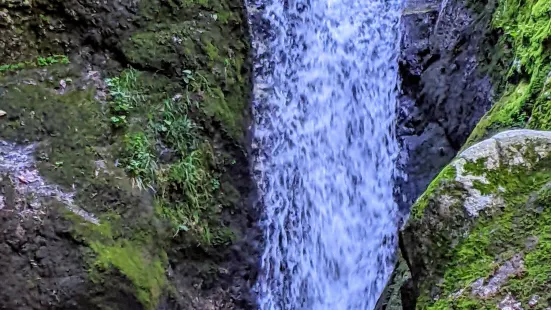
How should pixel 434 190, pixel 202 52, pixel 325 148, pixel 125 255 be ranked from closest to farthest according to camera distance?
pixel 434 190 < pixel 125 255 < pixel 202 52 < pixel 325 148

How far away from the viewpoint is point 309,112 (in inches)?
250

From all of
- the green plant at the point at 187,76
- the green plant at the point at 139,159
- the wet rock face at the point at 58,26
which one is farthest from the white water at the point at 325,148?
the wet rock face at the point at 58,26

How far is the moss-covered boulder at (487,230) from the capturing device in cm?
176

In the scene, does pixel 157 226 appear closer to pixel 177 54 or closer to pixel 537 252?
pixel 177 54

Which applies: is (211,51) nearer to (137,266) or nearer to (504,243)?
(137,266)

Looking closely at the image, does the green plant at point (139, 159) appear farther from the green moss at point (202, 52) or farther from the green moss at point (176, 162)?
the green moss at point (202, 52)

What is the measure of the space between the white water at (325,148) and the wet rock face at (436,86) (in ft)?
0.92

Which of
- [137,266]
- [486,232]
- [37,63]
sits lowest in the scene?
[137,266]

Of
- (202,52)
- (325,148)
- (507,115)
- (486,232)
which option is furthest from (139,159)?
(486,232)

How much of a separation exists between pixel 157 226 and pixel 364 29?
4.06 metres

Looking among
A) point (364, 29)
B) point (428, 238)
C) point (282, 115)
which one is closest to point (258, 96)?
point (282, 115)

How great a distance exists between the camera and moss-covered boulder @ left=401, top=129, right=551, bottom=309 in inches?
69.4

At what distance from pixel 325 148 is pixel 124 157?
2831mm

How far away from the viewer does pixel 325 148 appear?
6227 millimetres
